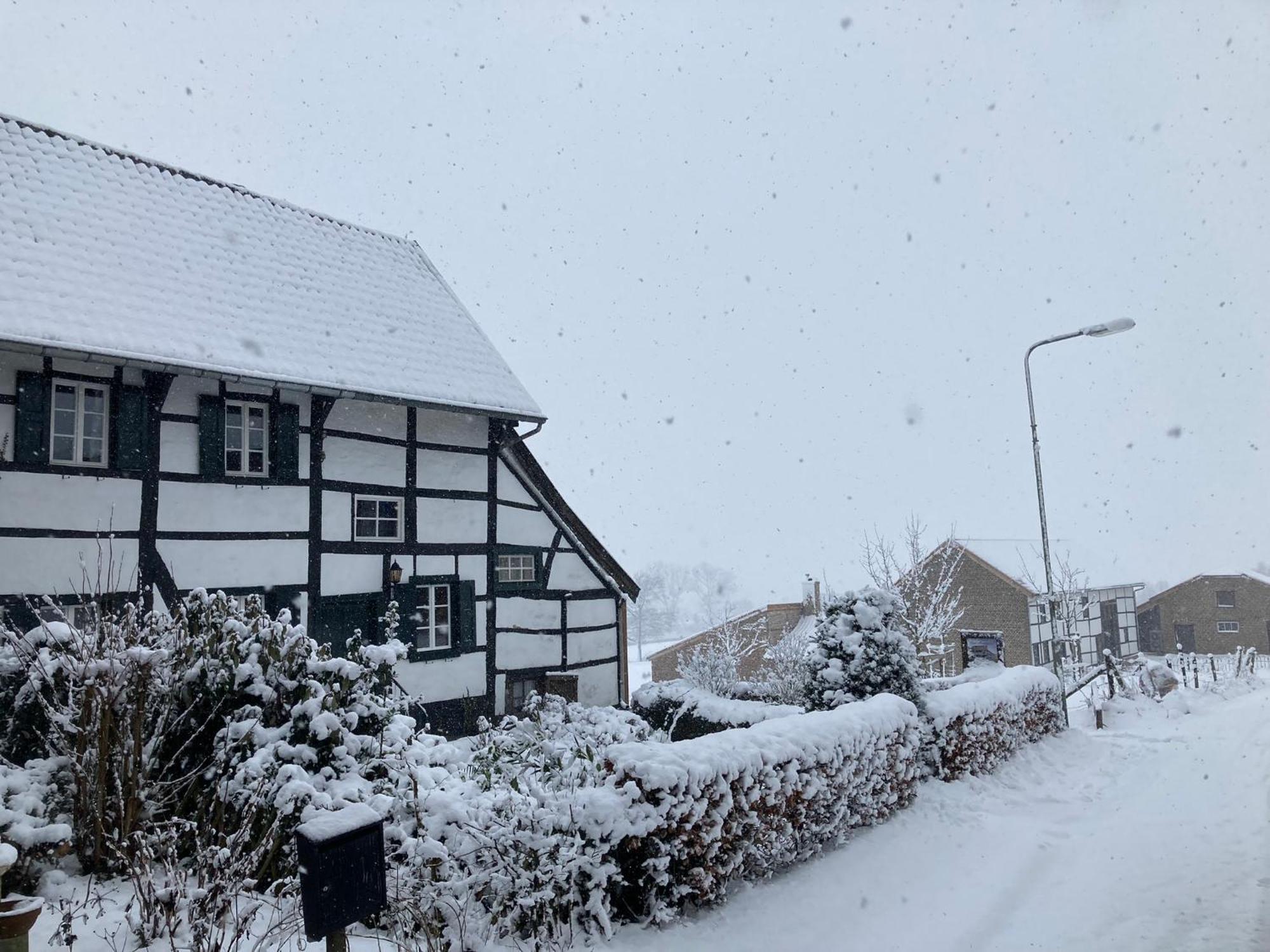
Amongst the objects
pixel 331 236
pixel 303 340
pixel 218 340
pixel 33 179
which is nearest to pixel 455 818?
pixel 218 340

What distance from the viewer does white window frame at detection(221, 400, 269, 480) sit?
10703mm

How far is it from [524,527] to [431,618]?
8.51 ft

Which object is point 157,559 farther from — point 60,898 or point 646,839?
point 646,839

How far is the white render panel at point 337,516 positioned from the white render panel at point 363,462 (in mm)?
275

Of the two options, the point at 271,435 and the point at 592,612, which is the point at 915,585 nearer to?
the point at 592,612

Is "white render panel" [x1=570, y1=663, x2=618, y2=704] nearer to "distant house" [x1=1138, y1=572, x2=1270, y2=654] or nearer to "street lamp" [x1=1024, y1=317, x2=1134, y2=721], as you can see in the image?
"street lamp" [x1=1024, y1=317, x2=1134, y2=721]

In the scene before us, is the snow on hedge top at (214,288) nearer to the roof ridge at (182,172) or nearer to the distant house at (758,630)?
the roof ridge at (182,172)

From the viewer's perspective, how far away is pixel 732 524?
19112 cm

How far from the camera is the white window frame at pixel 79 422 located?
9.28 metres

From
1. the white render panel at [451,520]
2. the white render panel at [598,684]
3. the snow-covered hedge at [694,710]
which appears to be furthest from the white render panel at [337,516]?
the snow-covered hedge at [694,710]

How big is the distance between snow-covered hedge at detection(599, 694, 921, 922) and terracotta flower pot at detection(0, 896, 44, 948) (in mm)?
2824

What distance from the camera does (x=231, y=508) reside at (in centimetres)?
1057

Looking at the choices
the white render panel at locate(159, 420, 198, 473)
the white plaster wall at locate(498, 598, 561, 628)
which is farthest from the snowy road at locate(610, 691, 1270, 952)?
the white render panel at locate(159, 420, 198, 473)

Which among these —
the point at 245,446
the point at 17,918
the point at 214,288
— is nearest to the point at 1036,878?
the point at 17,918
